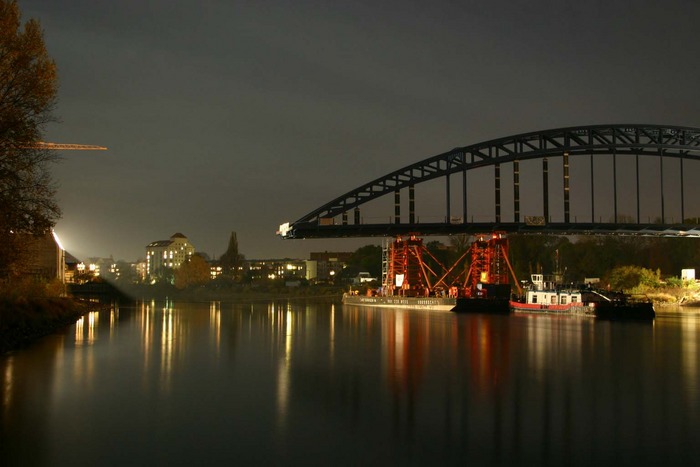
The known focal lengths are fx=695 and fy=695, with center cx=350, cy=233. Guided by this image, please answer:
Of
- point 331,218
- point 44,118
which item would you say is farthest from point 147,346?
point 331,218

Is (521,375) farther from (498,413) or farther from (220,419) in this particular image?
(220,419)

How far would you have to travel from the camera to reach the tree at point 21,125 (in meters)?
27.0

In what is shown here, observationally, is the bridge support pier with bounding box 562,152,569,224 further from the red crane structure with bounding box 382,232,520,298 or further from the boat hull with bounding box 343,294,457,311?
the boat hull with bounding box 343,294,457,311

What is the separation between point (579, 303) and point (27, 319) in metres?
48.5

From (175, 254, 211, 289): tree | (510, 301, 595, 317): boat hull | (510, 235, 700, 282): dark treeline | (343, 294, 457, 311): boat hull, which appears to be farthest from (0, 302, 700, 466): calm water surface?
(175, 254, 211, 289): tree

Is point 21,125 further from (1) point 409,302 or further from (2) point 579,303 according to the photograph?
(1) point 409,302

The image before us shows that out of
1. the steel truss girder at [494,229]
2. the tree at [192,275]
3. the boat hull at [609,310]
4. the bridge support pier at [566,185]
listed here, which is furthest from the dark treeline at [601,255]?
the tree at [192,275]

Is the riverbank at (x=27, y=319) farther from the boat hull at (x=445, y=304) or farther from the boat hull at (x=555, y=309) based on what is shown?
the boat hull at (x=555, y=309)

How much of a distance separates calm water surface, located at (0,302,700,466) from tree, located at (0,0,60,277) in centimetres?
577

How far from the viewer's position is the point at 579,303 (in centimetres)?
6700

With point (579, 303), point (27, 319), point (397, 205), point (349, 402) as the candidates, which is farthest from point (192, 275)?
point (349, 402)

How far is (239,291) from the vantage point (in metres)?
150

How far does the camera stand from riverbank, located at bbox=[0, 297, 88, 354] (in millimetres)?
36772

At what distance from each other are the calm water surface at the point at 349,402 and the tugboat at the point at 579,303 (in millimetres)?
21943
